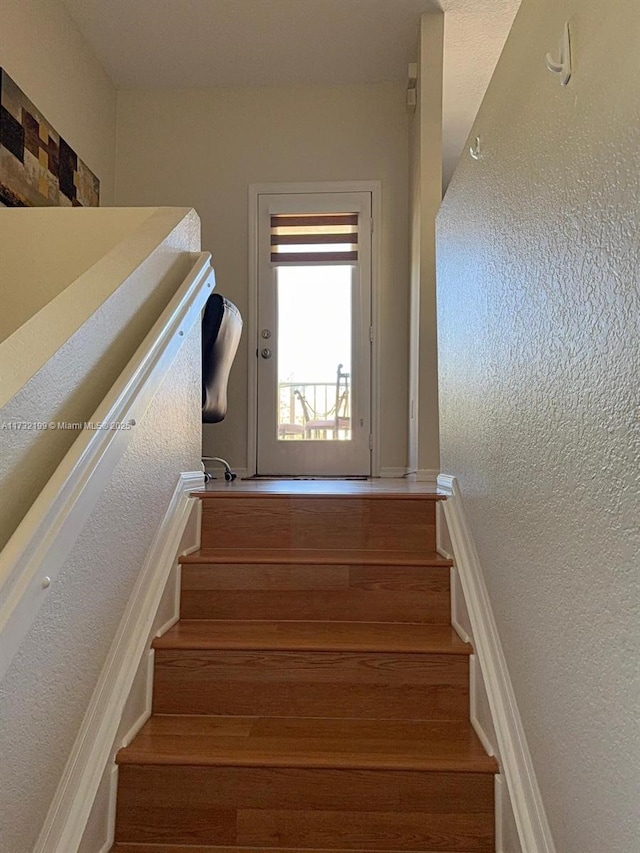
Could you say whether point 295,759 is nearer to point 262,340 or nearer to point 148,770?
point 148,770

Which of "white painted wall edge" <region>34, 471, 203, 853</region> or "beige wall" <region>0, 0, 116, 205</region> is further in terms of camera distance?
"beige wall" <region>0, 0, 116, 205</region>

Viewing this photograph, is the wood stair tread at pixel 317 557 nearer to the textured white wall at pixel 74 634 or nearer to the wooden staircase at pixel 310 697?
the wooden staircase at pixel 310 697

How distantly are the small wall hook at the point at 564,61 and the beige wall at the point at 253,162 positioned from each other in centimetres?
342

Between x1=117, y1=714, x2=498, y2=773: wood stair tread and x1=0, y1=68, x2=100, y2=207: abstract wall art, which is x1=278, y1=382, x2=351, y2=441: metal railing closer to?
x1=0, y1=68, x2=100, y2=207: abstract wall art

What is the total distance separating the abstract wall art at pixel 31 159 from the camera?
3.00m

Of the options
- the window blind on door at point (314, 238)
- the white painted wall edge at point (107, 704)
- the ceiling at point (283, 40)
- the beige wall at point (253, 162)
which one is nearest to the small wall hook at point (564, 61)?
the white painted wall edge at point (107, 704)

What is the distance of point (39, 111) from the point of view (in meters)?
3.41

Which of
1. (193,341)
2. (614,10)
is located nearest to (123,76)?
(193,341)

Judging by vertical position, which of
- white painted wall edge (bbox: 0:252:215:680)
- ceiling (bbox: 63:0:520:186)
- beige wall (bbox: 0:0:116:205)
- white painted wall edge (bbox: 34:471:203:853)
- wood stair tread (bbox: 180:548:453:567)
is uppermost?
ceiling (bbox: 63:0:520:186)

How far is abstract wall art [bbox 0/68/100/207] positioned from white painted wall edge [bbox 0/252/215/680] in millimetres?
1674

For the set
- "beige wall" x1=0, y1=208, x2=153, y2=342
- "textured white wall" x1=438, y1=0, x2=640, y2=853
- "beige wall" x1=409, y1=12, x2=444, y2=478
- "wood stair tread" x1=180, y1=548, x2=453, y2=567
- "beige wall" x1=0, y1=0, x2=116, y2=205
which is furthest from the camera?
"beige wall" x1=409, y1=12, x2=444, y2=478

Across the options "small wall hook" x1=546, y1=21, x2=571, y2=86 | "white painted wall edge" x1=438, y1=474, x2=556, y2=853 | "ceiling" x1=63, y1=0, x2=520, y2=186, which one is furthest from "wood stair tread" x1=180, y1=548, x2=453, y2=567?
"ceiling" x1=63, y1=0, x2=520, y2=186

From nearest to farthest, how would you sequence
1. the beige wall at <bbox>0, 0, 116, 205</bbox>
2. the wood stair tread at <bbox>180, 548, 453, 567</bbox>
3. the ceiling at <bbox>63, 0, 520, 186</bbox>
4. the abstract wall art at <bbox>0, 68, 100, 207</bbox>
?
the wood stair tread at <bbox>180, 548, 453, 567</bbox> → the abstract wall art at <bbox>0, 68, 100, 207</bbox> → the beige wall at <bbox>0, 0, 116, 205</bbox> → the ceiling at <bbox>63, 0, 520, 186</bbox>

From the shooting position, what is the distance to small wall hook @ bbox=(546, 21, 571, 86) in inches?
42.3
